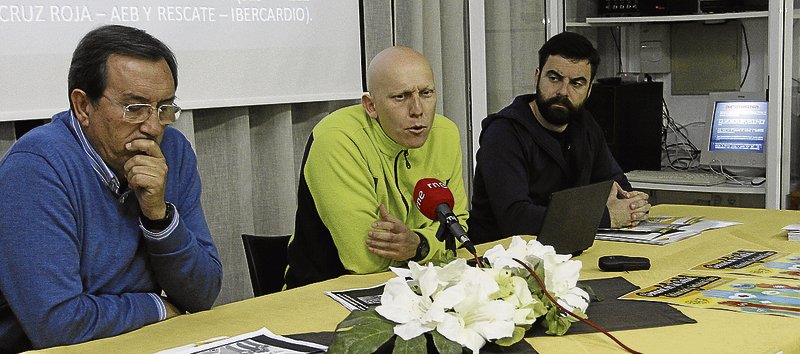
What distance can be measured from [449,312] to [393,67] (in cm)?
125

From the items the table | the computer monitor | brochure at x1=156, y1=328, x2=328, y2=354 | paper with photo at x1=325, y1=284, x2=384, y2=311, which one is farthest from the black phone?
the computer monitor

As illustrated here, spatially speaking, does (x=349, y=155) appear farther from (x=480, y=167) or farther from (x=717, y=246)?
(x=717, y=246)

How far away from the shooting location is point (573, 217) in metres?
2.35

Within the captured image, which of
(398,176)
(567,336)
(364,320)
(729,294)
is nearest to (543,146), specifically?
(398,176)

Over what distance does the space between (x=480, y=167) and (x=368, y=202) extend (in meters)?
0.78

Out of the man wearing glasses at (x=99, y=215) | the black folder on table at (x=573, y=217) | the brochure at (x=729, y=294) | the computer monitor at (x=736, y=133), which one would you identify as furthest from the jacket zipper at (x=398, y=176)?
the computer monitor at (x=736, y=133)

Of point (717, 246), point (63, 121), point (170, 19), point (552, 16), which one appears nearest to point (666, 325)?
point (717, 246)

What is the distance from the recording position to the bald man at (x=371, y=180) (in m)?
2.38

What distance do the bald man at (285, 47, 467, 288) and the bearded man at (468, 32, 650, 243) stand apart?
0.35 meters

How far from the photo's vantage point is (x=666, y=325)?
1712mm

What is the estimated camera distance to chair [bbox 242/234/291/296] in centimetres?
262

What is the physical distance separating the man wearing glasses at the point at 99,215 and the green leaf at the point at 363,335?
640 millimetres

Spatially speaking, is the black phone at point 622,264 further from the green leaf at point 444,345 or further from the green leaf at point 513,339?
the green leaf at point 444,345

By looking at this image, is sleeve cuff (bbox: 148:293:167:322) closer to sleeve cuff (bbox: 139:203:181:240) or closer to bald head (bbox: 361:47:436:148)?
sleeve cuff (bbox: 139:203:181:240)
